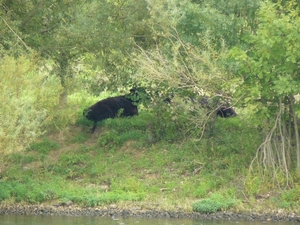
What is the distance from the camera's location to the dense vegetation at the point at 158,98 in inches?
746

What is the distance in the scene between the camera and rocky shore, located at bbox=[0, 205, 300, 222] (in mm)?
19719

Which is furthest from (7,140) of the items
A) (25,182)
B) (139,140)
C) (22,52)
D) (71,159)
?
(139,140)

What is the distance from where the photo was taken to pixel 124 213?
2053cm

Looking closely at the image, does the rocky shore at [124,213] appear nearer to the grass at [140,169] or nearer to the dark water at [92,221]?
the grass at [140,169]

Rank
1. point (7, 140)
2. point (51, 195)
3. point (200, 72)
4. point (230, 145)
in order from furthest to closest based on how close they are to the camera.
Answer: point (230, 145)
point (51, 195)
point (200, 72)
point (7, 140)

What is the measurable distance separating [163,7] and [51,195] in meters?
6.25

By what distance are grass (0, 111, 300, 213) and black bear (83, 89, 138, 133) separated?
0.98ft

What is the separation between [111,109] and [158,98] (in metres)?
2.86

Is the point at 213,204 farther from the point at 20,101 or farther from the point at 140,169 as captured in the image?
the point at 20,101

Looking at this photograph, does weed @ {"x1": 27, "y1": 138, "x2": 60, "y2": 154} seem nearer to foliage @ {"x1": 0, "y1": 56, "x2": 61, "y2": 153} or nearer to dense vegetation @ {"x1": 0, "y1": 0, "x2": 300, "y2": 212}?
dense vegetation @ {"x1": 0, "y1": 0, "x2": 300, "y2": 212}

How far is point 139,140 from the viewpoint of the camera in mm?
24984

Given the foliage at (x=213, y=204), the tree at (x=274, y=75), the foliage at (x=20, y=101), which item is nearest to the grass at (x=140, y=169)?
the foliage at (x=213, y=204)

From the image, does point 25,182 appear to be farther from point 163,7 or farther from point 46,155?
point 163,7

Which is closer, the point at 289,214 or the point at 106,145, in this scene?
the point at 289,214
